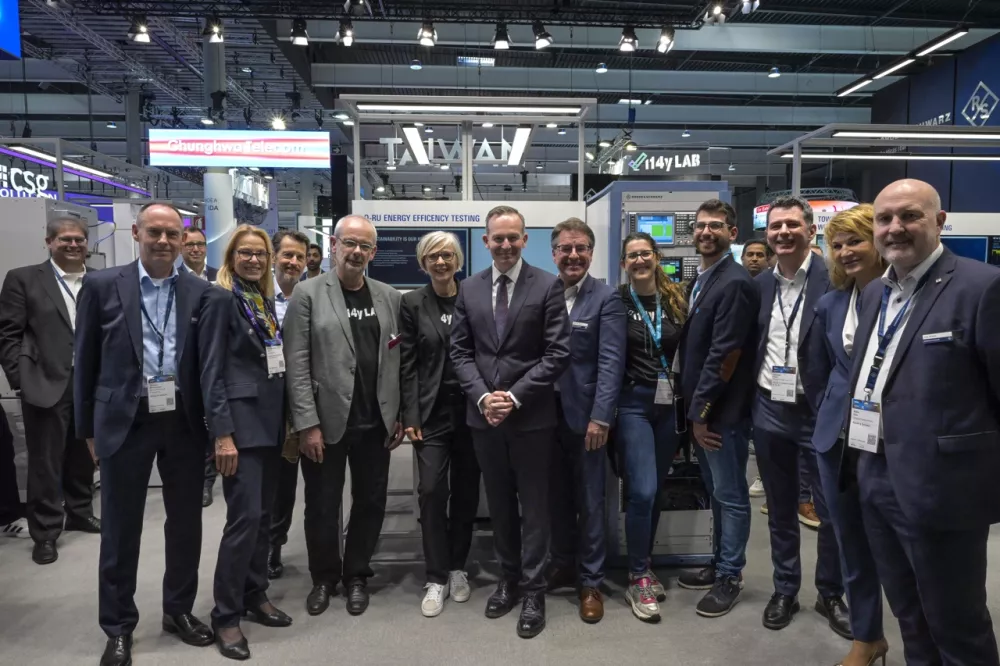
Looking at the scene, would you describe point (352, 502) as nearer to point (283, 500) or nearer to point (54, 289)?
point (283, 500)

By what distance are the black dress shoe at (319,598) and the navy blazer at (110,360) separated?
1078mm

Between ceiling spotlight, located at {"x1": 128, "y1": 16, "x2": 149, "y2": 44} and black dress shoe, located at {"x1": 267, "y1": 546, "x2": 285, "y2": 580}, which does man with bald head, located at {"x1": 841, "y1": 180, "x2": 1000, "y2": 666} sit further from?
ceiling spotlight, located at {"x1": 128, "y1": 16, "x2": 149, "y2": 44}

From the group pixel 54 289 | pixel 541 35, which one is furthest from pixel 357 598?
pixel 541 35

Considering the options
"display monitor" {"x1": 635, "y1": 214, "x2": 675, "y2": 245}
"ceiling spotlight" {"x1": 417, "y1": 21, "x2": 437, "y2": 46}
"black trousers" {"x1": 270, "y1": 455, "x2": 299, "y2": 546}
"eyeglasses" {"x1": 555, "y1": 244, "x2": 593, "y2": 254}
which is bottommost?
"black trousers" {"x1": 270, "y1": 455, "x2": 299, "y2": 546}

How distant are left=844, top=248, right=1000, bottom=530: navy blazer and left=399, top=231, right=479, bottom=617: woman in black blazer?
6.07 feet

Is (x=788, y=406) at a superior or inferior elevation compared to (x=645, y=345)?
inferior

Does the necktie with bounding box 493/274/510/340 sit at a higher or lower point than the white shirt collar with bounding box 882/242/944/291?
lower

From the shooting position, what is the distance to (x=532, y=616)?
2787 mm

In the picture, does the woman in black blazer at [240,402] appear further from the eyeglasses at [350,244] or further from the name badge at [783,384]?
the name badge at [783,384]

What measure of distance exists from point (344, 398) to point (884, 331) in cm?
209

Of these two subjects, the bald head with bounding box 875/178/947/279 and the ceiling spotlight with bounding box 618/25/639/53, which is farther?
the ceiling spotlight with bounding box 618/25/639/53

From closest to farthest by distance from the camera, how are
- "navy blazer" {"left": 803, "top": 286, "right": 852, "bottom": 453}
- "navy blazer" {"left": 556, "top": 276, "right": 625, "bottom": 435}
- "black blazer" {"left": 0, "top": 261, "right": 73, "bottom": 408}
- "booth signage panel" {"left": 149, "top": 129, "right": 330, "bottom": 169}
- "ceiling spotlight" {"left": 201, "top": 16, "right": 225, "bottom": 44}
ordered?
1. "navy blazer" {"left": 803, "top": 286, "right": 852, "bottom": 453}
2. "navy blazer" {"left": 556, "top": 276, "right": 625, "bottom": 435}
3. "black blazer" {"left": 0, "top": 261, "right": 73, "bottom": 408}
4. "ceiling spotlight" {"left": 201, "top": 16, "right": 225, "bottom": 44}
5. "booth signage panel" {"left": 149, "top": 129, "right": 330, "bottom": 169}

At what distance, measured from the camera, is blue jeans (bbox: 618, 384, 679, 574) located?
2.97m

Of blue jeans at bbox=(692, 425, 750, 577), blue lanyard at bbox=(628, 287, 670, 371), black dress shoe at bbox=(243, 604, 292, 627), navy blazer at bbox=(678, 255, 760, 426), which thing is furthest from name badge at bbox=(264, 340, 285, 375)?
blue jeans at bbox=(692, 425, 750, 577)
